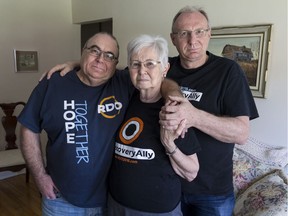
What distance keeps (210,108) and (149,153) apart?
35 centimetres

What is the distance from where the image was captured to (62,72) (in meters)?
1.35

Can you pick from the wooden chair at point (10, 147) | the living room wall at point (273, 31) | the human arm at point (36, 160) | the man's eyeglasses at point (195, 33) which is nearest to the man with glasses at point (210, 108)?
the man's eyeglasses at point (195, 33)

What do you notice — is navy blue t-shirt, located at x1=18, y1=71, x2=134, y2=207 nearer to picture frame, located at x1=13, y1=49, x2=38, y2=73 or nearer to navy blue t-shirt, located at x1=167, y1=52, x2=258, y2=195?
navy blue t-shirt, located at x1=167, y1=52, x2=258, y2=195

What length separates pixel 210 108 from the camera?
1202 millimetres

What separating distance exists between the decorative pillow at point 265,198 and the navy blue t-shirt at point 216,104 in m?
0.44

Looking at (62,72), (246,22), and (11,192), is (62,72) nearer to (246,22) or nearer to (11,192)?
(246,22)

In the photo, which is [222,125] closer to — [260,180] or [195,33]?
→ [195,33]

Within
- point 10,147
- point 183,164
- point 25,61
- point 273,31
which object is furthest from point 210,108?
point 25,61

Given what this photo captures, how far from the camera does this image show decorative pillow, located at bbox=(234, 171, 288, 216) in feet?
5.09

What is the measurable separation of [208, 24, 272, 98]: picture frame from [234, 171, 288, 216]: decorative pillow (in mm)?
656

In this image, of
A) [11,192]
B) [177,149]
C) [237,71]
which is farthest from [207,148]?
[11,192]

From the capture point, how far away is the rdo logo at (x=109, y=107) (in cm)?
126

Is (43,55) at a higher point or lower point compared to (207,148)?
higher

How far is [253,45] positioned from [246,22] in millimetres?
198
